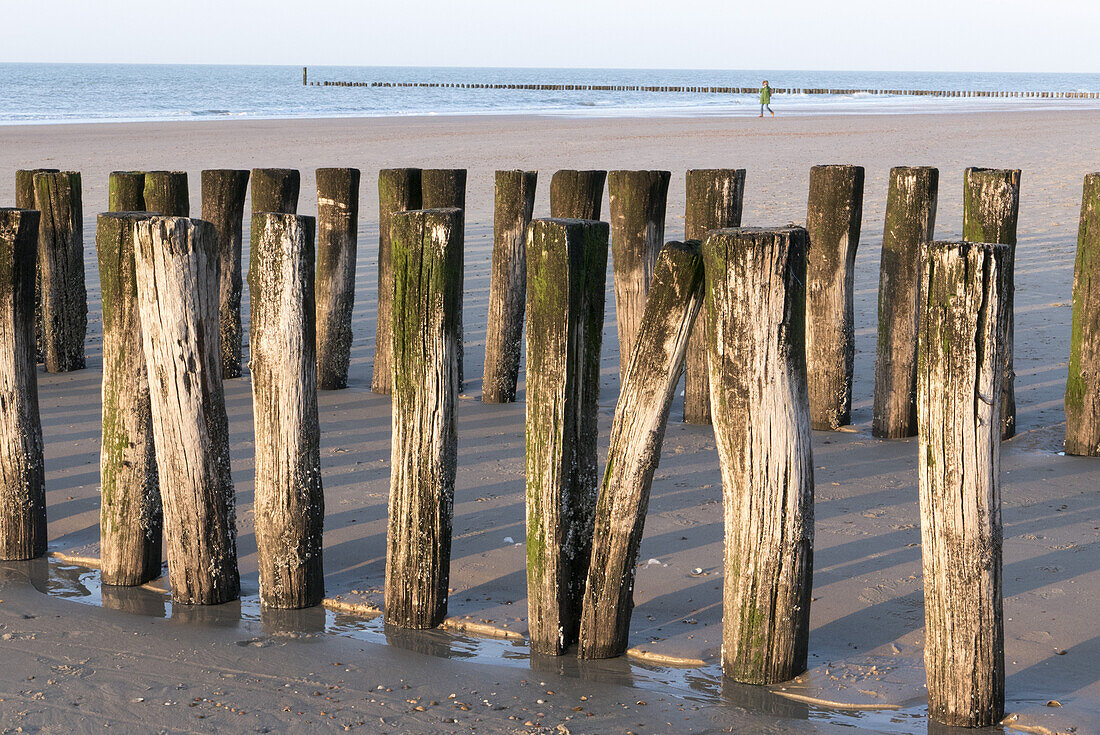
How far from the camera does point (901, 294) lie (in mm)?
5324

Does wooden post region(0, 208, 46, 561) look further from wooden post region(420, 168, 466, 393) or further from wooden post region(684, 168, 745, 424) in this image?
wooden post region(684, 168, 745, 424)

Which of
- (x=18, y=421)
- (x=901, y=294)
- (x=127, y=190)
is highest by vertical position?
(x=127, y=190)

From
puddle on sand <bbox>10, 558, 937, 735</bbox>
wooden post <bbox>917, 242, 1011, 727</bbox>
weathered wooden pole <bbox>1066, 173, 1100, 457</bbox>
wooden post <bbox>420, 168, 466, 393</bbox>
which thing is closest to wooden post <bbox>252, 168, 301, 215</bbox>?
wooden post <bbox>420, 168, 466, 393</bbox>

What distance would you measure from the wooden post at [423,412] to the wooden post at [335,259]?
272cm

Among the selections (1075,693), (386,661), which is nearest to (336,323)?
(386,661)

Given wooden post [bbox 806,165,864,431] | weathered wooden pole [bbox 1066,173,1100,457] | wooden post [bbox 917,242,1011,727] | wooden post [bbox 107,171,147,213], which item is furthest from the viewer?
wooden post [bbox 107,171,147,213]

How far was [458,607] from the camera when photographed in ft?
12.1

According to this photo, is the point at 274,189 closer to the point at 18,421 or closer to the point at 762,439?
the point at 18,421

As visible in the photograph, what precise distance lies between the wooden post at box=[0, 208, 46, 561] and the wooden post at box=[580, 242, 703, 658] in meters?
2.12

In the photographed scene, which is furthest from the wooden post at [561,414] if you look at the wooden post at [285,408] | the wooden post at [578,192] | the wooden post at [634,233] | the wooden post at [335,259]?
the wooden post at [335,259]

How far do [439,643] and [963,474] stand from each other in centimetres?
162

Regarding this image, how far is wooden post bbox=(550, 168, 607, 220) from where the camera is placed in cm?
550

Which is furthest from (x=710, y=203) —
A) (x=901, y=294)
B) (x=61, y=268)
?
(x=61, y=268)

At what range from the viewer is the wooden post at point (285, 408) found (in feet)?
11.5
